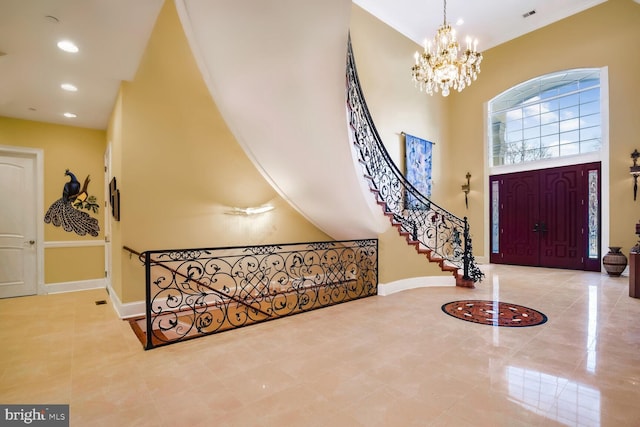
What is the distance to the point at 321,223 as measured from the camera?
5871 mm

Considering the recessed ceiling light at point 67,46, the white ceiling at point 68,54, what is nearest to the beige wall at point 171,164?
the white ceiling at point 68,54

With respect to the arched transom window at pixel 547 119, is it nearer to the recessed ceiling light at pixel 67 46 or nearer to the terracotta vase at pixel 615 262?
the terracotta vase at pixel 615 262

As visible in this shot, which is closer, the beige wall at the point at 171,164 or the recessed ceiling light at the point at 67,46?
the recessed ceiling light at the point at 67,46

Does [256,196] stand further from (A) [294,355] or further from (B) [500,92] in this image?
(B) [500,92]

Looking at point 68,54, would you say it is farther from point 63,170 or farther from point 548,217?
point 548,217

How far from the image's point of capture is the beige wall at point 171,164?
400 cm

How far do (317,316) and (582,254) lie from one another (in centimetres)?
687

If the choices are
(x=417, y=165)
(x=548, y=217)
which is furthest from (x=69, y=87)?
(x=548, y=217)

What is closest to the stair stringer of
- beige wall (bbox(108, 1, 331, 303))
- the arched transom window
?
beige wall (bbox(108, 1, 331, 303))

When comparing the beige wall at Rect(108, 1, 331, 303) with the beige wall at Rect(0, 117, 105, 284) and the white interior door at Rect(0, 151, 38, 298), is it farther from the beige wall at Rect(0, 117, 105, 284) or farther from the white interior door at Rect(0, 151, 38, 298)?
the white interior door at Rect(0, 151, 38, 298)

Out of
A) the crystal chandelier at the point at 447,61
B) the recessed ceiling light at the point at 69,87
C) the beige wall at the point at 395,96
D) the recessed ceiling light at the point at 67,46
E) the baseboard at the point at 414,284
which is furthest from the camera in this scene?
the beige wall at the point at 395,96

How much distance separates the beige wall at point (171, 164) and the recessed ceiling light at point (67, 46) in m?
0.68

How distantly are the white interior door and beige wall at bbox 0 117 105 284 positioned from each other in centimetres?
19

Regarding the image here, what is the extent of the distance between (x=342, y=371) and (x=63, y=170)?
616 cm
